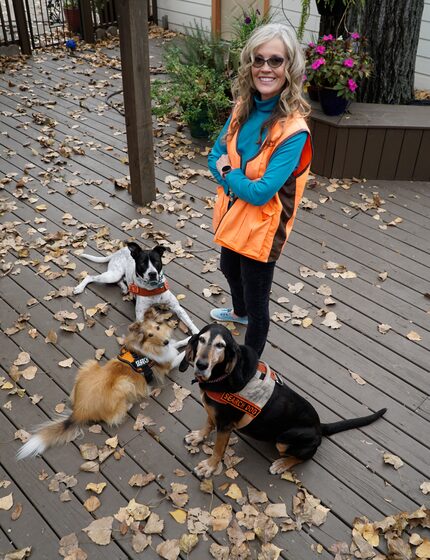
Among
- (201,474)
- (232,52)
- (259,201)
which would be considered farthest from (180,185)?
(201,474)

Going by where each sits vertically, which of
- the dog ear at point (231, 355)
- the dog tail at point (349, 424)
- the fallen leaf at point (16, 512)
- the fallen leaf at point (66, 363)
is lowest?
the fallen leaf at point (16, 512)

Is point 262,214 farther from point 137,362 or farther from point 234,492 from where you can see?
point 234,492

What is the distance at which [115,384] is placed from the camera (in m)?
3.33

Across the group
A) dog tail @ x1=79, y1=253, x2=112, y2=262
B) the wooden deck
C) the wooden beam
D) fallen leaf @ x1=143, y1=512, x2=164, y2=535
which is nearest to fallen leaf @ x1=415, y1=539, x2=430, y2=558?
the wooden deck

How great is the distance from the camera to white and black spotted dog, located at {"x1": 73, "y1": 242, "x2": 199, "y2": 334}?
12.6 feet

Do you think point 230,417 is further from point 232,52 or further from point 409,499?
point 232,52

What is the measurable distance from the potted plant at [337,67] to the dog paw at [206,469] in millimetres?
4739

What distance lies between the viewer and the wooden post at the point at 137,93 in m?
4.56

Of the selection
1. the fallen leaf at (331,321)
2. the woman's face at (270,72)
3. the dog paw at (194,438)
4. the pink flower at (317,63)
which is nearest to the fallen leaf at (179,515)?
the dog paw at (194,438)

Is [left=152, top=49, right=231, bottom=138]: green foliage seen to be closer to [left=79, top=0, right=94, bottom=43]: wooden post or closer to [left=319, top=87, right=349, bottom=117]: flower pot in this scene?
[left=319, top=87, right=349, bottom=117]: flower pot

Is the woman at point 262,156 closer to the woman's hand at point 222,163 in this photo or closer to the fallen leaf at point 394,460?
the woman's hand at point 222,163

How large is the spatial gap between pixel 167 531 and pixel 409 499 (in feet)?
4.79

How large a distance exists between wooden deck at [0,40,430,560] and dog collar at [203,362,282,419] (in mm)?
546

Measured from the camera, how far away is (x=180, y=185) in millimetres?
6117
